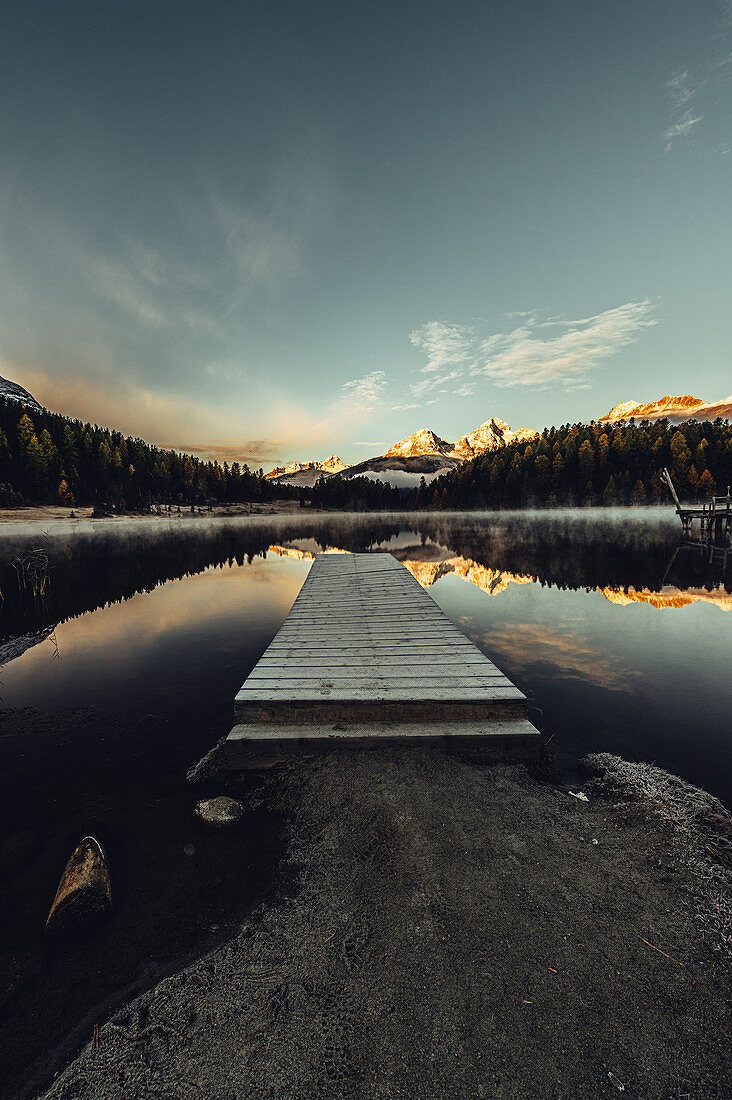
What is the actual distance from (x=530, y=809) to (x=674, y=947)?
1.67 metres

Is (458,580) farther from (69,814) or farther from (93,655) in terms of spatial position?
(69,814)

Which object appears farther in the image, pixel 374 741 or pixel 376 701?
pixel 376 701

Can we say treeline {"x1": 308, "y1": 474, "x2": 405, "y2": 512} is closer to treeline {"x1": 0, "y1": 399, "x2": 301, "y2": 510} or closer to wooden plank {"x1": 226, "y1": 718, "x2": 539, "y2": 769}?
treeline {"x1": 0, "y1": 399, "x2": 301, "y2": 510}

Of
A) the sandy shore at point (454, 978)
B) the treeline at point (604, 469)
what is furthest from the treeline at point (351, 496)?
the sandy shore at point (454, 978)

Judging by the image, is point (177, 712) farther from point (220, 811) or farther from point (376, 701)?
point (376, 701)

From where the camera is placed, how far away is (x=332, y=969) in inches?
116

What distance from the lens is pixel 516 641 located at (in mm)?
11852

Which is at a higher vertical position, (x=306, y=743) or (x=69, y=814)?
(x=306, y=743)

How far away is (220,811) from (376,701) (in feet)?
7.40

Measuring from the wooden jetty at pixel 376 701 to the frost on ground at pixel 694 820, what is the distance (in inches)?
40.8

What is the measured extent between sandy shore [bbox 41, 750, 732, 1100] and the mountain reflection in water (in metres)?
2.39

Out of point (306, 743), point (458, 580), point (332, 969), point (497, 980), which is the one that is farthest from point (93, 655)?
point (458, 580)

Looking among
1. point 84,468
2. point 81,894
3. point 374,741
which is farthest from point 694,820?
point 84,468

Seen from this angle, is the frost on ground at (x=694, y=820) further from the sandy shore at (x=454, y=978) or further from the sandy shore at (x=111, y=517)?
the sandy shore at (x=111, y=517)
